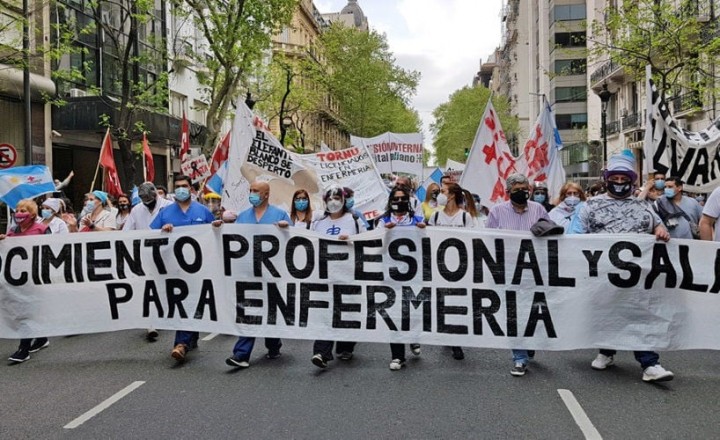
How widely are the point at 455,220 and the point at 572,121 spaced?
59188 mm

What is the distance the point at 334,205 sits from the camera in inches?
289

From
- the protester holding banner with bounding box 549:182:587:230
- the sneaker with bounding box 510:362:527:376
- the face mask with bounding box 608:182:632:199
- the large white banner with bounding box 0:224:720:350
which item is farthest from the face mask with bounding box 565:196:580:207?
the sneaker with bounding box 510:362:527:376

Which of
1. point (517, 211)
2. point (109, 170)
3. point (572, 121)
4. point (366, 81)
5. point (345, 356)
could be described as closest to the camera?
point (517, 211)

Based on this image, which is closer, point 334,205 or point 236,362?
point 236,362

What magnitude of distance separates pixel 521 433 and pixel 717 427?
1.33m

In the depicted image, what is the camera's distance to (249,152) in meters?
10.6

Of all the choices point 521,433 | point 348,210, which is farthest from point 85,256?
point 521,433

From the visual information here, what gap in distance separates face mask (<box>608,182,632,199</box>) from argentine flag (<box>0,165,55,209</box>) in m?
8.04

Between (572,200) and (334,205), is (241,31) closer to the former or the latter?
(572,200)

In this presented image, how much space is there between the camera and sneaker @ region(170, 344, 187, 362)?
7.00m

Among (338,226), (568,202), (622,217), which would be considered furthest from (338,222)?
(568,202)

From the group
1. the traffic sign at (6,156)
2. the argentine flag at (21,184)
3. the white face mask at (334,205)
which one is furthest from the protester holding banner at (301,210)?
the traffic sign at (6,156)

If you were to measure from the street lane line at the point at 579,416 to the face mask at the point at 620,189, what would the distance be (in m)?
1.72

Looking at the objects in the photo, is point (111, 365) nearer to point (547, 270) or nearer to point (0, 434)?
point (0, 434)
